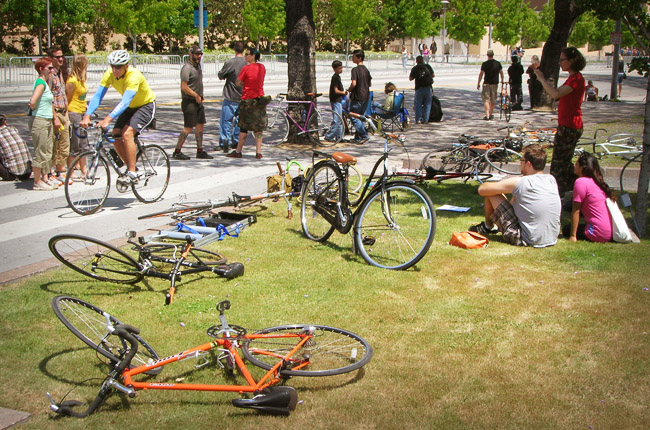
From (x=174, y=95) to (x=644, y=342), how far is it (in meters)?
23.4

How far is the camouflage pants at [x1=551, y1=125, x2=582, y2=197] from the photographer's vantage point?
9086mm

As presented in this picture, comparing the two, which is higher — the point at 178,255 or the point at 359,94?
the point at 359,94

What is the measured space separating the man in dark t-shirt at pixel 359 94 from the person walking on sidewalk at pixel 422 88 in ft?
8.59

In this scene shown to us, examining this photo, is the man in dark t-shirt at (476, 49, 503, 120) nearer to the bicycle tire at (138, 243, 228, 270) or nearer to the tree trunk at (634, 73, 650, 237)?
the tree trunk at (634, 73, 650, 237)

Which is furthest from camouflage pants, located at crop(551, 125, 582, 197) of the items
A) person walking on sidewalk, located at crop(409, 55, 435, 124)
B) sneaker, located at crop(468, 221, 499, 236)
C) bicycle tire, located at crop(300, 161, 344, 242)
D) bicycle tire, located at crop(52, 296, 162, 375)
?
person walking on sidewalk, located at crop(409, 55, 435, 124)

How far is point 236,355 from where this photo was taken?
4.61 meters

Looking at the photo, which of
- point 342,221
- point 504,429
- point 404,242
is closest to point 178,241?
point 342,221

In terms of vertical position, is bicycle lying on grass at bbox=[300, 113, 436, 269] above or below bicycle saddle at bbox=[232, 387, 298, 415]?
above

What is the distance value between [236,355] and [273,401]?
1.70ft

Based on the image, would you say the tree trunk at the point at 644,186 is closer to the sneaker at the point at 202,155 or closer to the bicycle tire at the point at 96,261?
the bicycle tire at the point at 96,261

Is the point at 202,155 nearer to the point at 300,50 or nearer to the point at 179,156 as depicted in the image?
the point at 179,156

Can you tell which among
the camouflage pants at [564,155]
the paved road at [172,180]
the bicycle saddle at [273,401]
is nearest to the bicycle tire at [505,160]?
the paved road at [172,180]

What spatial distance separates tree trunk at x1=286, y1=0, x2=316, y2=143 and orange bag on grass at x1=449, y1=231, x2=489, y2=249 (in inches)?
304

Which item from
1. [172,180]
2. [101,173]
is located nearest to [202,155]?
[172,180]
